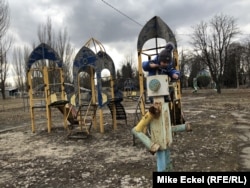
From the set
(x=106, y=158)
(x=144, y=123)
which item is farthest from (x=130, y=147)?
(x=144, y=123)

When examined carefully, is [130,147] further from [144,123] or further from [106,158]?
[144,123]

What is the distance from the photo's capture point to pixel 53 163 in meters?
6.41

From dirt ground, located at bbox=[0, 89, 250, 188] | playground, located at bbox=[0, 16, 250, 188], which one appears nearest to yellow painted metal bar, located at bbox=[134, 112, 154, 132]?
playground, located at bbox=[0, 16, 250, 188]

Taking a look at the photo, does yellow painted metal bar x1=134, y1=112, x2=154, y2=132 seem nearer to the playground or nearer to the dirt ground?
the playground

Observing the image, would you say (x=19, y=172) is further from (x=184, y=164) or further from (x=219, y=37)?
(x=219, y=37)

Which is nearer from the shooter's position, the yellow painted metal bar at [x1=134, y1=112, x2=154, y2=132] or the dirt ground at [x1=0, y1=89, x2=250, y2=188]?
the yellow painted metal bar at [x1=134, y1=112, x2=154, y2=132]

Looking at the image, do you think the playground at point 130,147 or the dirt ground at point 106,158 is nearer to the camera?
the playground at point 130,147

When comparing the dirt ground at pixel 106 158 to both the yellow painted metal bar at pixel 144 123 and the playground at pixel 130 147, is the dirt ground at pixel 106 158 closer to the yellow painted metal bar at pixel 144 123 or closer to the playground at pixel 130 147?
the playground at pixel 130 147

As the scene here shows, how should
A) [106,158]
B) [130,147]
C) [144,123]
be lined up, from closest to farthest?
1. [144,123]
2. [106,158]
3. [130,147]

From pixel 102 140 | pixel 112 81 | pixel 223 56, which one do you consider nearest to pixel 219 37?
pixel 223 56

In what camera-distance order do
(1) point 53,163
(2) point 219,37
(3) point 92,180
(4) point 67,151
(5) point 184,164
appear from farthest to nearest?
(2) point 219,37, (4) point 67,151, (1) point 53,163, (5) point 184,164, (3) point 92,180

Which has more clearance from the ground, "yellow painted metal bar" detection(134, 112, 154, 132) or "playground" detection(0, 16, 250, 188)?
"yellow painted metal bar" detection(134, 112, 154, 132)

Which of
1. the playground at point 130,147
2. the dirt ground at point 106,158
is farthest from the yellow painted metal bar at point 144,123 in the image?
the dirt ground at point 106,158

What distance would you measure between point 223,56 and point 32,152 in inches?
1541
